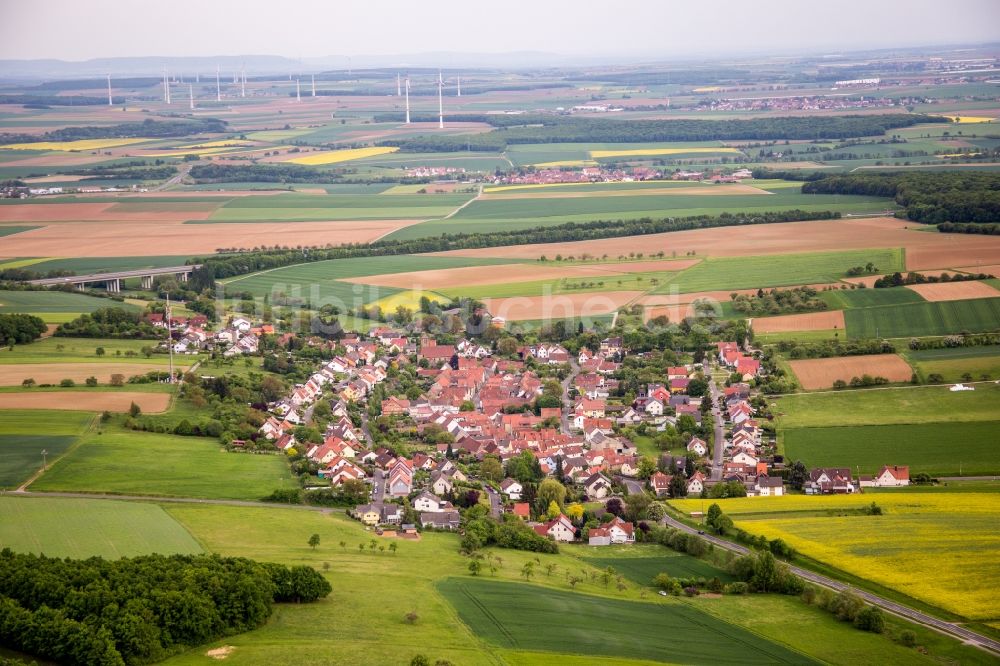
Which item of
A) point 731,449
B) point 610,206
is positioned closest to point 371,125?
point 610,206

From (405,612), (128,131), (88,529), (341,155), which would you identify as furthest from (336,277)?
(128,131)

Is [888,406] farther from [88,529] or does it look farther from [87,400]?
[87,400]

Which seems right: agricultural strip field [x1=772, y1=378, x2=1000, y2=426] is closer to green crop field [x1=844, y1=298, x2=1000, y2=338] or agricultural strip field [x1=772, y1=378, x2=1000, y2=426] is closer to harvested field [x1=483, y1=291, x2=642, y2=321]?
Result: green crop field [x1=844, y1=298, x2=1000, y2=338]

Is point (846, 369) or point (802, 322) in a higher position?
point (802, 322)

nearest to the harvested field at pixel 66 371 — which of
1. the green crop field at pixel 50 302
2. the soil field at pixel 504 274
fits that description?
the green crop field at pixel 50 302

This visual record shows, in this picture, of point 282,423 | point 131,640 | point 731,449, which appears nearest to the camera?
point 131,640

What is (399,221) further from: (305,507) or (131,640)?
(131,640)

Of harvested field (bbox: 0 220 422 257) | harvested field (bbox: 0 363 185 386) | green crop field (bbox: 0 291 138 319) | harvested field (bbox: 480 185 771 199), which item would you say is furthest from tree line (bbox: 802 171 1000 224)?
harvested field (bbox: 0 363 185 386)
